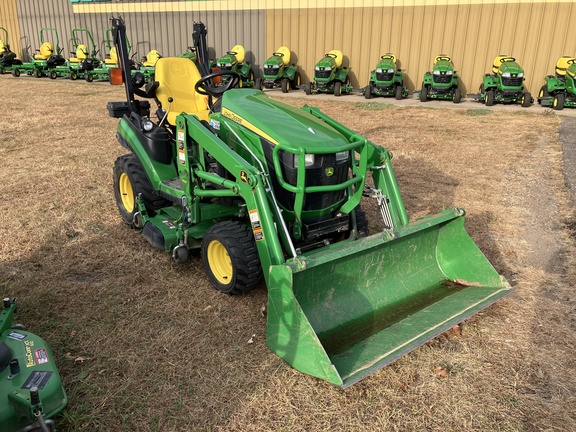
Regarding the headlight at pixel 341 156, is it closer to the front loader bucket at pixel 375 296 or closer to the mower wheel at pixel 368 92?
the front loader bucket at pixel 375 296

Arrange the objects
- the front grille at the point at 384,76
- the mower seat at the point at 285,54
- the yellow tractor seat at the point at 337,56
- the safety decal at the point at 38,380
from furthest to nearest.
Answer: the mower seat at the point at 285,54 → the yellow tractor seat at the point at 337,56 → the front grille at the point at 384,76 → the safety decal at the point at 38,380

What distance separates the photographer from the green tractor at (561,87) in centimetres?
1192

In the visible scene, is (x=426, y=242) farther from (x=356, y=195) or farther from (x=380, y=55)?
(x=380, y=55)

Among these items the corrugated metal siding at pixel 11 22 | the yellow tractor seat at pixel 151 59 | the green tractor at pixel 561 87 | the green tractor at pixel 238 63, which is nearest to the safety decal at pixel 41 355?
the green tractor at pixel 561 87

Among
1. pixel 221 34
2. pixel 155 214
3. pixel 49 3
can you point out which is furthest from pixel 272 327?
pixel 49 3

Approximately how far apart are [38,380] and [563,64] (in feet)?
45.8

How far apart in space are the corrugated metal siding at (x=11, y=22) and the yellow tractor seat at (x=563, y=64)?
2255cm

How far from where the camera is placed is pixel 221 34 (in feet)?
56.9

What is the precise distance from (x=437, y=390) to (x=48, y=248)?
3352mm

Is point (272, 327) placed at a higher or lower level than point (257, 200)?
lower

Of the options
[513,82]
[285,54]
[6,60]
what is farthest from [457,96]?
[6,60]

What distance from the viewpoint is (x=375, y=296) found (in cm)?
322

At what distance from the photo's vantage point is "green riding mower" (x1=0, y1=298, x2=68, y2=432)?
203 centimetres

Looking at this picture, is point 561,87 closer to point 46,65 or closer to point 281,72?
point 281,72
